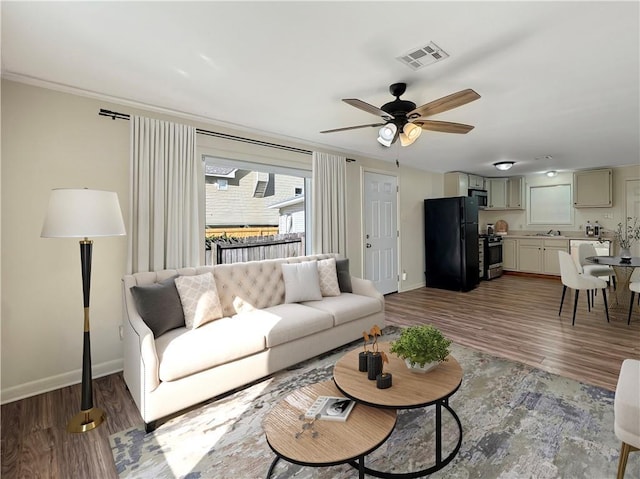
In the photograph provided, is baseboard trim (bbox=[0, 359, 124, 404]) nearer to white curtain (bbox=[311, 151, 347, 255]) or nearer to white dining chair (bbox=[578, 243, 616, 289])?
white curtain (bbox=[311, 151, 347, 255])

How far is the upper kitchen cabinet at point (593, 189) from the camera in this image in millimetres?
6500

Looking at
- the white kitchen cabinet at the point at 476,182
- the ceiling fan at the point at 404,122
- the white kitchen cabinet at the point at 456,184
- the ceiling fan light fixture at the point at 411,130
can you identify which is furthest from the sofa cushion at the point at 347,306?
the white kitchen cabinet at the point at 476,182

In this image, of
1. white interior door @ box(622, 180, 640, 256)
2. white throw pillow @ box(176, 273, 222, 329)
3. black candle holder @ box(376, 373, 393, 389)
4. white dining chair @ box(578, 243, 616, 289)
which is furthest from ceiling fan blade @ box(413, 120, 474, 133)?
white interior door @ box(622, 180, 640, 256)

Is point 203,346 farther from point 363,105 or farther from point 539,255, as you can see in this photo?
point 539,255

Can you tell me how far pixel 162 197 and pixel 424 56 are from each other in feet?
8.27

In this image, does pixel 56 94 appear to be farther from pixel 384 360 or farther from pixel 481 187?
pixel 481 187

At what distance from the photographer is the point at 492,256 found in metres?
7.11

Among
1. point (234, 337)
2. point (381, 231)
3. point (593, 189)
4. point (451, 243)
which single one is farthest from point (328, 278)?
point (593, 189)

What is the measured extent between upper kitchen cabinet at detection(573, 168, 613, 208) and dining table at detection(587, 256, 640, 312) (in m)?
2.50

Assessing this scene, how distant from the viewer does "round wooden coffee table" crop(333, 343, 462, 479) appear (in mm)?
1623

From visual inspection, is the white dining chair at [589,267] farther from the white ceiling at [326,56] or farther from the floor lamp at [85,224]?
the floor lamp at [85,224]

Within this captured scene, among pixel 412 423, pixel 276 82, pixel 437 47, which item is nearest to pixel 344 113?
pixel 276 82

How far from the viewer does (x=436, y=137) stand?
4.19 meters

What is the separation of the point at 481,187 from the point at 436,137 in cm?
411
